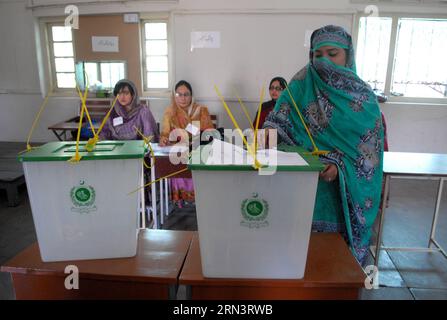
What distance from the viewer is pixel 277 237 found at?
32.0 inches

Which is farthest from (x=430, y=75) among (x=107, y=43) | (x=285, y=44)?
(x=107, y=43)

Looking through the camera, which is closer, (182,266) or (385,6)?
(182,266)

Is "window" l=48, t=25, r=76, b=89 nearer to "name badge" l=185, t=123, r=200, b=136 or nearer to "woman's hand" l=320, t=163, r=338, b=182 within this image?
"name badge" l=185, t=123, r=200, b=136

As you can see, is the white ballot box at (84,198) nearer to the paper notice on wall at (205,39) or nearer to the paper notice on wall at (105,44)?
the paper notice on wall at (205,39)

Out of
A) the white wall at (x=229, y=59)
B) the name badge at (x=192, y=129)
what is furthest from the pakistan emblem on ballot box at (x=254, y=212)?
the white wall at (x=229, y=59)

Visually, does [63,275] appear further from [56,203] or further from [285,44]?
[285,44]

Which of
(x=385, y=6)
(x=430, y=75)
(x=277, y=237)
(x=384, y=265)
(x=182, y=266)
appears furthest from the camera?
(x=430, y=75)

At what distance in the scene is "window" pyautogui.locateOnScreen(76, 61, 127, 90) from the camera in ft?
13.5

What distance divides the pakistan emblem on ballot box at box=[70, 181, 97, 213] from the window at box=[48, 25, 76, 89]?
3.99m


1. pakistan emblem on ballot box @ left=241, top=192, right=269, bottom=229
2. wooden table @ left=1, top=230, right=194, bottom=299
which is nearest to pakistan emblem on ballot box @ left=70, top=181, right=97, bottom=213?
wooden table @ left=1, top=230, right=194, bottom=299

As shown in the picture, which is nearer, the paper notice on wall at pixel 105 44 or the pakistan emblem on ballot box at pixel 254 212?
the pakistan emblem on ballot box at pixel 254 212

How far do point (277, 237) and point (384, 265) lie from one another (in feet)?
5.63

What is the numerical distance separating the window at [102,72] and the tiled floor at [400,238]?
62.9 inches

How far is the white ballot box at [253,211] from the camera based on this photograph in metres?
0.77
